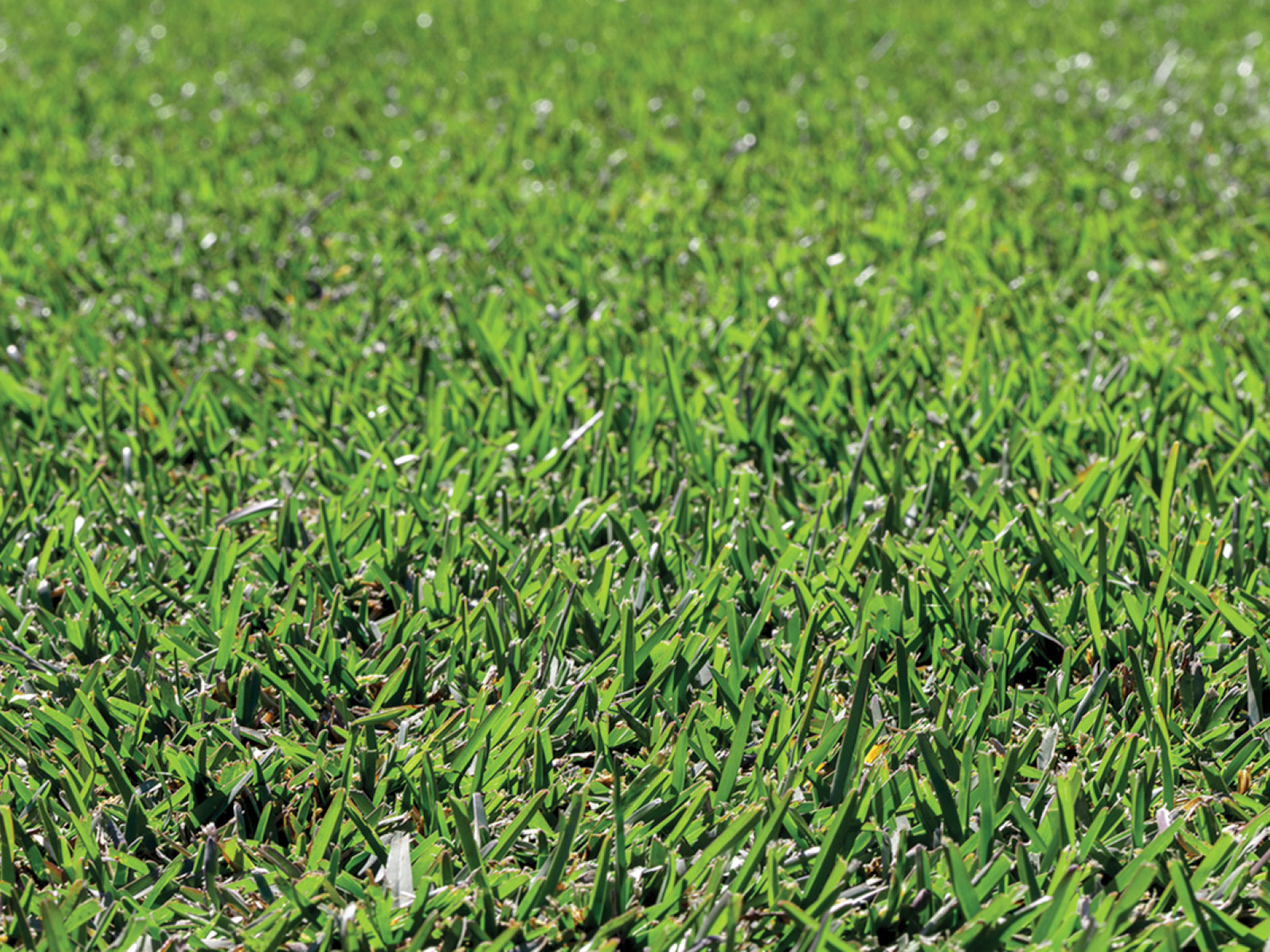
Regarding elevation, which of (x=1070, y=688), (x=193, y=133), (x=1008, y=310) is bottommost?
(x=1070, y=688)

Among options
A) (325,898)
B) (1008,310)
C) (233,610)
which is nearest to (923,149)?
(1008,310)

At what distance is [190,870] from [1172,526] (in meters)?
1.71

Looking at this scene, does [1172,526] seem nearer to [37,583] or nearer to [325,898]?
[325,898]

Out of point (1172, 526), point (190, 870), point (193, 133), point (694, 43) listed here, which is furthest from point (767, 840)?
point (694, 43)

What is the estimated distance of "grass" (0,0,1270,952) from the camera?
160cm

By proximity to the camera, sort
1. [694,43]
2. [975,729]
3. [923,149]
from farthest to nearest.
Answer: [694,43] → [923,149] → [975,729]

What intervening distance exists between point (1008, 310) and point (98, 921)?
2501mm

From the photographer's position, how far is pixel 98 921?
4.99 feet

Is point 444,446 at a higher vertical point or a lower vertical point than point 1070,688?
higher

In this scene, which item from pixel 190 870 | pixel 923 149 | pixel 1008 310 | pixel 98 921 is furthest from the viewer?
pixel 923 149

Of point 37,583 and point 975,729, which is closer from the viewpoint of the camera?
point 975,729

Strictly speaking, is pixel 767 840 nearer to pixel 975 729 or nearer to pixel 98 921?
pixel 975 729

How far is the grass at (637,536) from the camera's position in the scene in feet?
5.25

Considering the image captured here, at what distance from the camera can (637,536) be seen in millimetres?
2307
